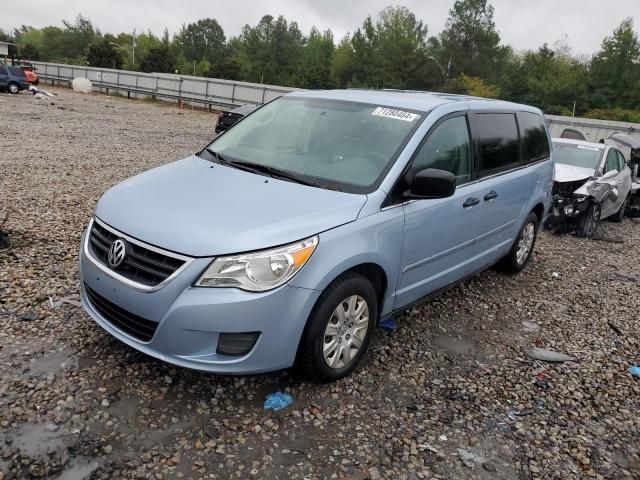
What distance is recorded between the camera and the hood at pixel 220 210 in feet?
9.52

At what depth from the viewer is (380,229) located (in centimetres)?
339

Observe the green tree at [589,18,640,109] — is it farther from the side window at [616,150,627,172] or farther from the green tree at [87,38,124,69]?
the green tree at [87,38,124,69]

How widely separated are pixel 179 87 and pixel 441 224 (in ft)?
96.9

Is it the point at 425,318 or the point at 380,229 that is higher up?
the point at 380,229

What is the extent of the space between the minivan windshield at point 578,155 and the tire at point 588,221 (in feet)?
3.57

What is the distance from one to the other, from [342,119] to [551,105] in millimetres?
54844

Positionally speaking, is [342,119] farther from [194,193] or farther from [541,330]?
Answer: [541,330]

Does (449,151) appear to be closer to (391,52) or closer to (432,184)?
(432,184)

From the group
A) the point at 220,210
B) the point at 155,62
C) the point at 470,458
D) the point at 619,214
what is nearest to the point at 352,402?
the point at 470,458

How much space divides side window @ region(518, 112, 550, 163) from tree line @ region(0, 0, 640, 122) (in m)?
42.4

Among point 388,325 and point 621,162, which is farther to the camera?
point 621,162

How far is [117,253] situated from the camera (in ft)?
10.0

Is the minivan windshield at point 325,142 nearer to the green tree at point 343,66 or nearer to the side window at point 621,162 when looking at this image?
the side window at point 621,162

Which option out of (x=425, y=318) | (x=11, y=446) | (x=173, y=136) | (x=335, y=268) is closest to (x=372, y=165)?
(x=335, y=268)
